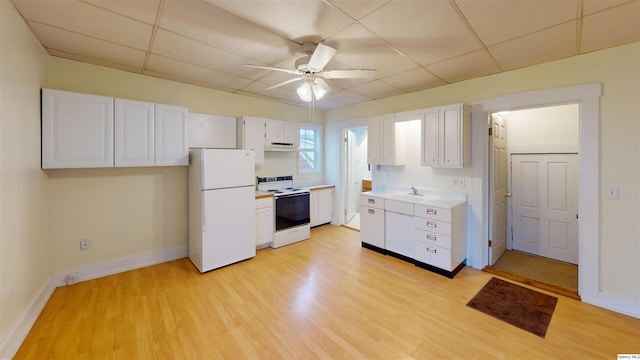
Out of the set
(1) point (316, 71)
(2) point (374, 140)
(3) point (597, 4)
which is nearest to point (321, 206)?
(2) point (374, 140)

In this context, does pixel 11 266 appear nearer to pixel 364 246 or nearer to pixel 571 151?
pixel 364 246

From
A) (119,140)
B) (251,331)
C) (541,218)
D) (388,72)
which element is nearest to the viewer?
(251,331)

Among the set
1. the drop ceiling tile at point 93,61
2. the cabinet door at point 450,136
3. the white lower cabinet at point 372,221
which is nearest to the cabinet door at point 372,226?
the white lower cabinet at point 372,221

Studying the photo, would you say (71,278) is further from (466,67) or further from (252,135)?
(466,67)

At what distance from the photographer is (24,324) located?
197cm

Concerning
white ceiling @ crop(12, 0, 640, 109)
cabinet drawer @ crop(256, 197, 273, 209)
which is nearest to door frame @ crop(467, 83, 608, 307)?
white ceiling @ crop(12, 0, 640, 109)

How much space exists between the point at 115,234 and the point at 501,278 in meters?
4.81

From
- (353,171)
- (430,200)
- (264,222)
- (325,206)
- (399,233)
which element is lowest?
(399,233)

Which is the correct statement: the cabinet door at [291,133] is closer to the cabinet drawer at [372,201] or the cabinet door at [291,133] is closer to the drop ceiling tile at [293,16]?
the cabinet drawer at [372,201]

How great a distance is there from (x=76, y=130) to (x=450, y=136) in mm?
4321

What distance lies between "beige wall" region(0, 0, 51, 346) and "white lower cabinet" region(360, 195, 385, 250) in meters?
3.66

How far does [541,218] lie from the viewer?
3.65m

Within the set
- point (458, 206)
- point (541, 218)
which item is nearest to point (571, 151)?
point (541, 218)

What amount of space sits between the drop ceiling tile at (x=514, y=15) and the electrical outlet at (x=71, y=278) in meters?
4.55
